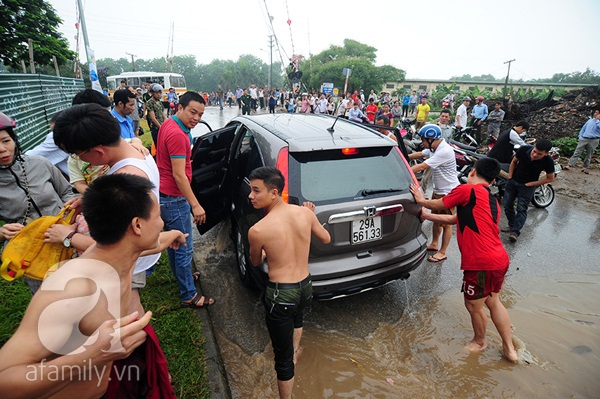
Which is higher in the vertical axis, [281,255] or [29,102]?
[29,102]

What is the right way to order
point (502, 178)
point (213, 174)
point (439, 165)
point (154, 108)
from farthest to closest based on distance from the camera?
point (154, 108) < point (502, 178) < point (213, 174) < point (439, 165)

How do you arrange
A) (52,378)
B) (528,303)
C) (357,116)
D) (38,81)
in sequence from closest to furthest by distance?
(52,378) < (528,303) < (38,81) < (357,116)

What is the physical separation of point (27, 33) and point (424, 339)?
20.3m

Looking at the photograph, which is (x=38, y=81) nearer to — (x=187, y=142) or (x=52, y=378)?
(x=187, y=142)

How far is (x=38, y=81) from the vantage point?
8.16m

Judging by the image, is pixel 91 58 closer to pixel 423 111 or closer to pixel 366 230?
pixel 423 111

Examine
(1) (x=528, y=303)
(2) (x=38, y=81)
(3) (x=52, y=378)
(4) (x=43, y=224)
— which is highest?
(2) (x=38, y=81)

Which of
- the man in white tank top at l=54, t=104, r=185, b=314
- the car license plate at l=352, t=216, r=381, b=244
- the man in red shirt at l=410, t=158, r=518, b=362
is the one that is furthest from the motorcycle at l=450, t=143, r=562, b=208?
the man in white tank top at l=54, t=104, r=185, b=314

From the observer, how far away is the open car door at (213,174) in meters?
3.93

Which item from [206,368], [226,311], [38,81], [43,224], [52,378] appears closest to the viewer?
[52,378]

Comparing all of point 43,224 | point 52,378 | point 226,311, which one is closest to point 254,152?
point 226,311

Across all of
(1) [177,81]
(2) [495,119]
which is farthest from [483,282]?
(1) [177,81]

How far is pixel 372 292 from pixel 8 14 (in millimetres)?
19734

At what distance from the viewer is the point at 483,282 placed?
102 inches
